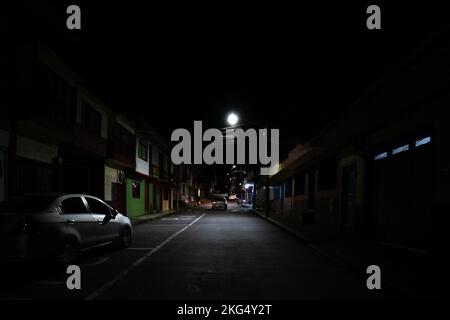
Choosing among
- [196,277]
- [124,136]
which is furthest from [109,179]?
[196,277]

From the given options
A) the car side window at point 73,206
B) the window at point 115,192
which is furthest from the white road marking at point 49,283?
the window at point 115,192

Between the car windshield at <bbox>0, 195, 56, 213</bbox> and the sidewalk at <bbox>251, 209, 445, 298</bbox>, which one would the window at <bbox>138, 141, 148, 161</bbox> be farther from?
the car windshield at <bbox>0, 195, 56, 213</bbox>

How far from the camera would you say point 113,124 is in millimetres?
26594

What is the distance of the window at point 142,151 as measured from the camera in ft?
112

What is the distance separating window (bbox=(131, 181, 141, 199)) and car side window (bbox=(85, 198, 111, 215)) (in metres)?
20.0

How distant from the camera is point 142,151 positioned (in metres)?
35.1

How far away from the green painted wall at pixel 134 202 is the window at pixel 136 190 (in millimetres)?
223

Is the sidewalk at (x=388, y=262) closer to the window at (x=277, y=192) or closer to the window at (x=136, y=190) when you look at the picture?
the window at (x=136, y=190)

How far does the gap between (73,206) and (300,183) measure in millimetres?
21874

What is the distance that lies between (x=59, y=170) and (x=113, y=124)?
27.6 ft

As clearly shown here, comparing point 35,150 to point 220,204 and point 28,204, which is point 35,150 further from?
point 220,204
